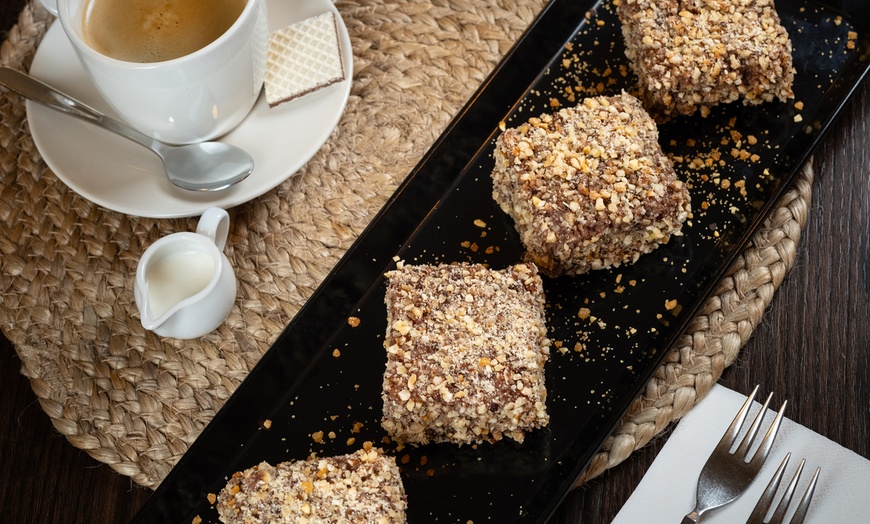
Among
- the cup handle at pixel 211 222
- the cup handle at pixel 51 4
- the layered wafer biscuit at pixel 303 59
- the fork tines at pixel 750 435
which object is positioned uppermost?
the cup handle at pixel 51 4

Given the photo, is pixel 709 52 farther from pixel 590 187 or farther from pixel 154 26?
pixel 154 26

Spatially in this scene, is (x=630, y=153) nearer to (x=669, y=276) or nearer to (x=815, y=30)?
(x=669, y=276)

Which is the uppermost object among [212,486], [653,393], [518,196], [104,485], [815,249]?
[518,196]

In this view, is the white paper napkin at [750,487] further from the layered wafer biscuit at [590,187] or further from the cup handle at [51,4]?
the cup handle at [51,4]

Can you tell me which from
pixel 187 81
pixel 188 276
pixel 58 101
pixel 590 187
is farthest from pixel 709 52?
pixel 58 101

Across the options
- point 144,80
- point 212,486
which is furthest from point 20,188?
point 212,486

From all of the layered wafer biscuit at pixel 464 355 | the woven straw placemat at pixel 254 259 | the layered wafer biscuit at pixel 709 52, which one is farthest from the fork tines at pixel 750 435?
the layered wafer biscuit at pixel 709 52
